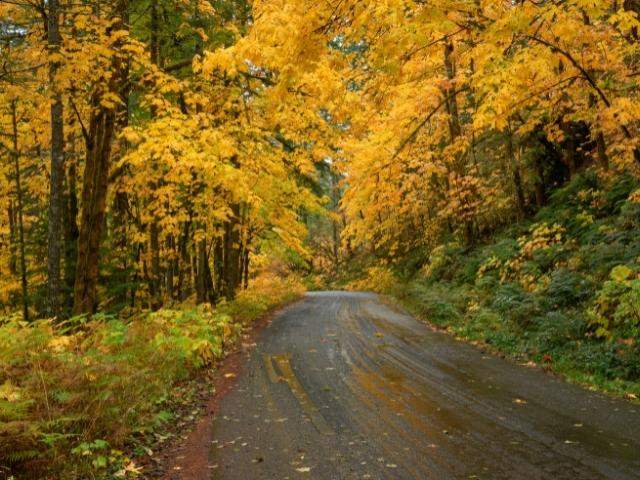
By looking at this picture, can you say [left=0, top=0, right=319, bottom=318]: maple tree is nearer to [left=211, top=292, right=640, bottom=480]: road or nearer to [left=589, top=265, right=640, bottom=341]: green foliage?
[left=211, top=292, right=640, bottom=480]: road

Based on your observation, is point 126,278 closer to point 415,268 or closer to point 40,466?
point 40,466

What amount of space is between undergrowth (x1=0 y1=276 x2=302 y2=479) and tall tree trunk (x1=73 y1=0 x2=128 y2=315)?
178cm

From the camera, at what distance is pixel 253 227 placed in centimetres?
1928

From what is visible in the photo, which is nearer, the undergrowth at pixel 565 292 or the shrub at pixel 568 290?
the undergrowth at pixel 565 292

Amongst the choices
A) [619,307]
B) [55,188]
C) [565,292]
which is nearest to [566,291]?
[565,292]

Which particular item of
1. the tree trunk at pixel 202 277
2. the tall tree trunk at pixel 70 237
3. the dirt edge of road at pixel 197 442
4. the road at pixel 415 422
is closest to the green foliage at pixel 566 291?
the road at pixel 415 422

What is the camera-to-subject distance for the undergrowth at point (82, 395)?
4281mm

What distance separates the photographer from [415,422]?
18.9 ft

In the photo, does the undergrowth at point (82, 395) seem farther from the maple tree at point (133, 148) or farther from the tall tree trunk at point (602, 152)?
the tall tree trunk at point (602, 152)

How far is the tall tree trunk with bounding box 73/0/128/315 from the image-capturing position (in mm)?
9578

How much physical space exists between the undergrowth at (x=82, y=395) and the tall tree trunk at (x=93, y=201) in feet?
5.84

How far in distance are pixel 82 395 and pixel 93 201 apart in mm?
5718

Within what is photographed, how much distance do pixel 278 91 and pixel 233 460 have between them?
4.40m

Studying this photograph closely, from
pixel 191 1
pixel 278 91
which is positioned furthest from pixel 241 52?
pixel 191 1
